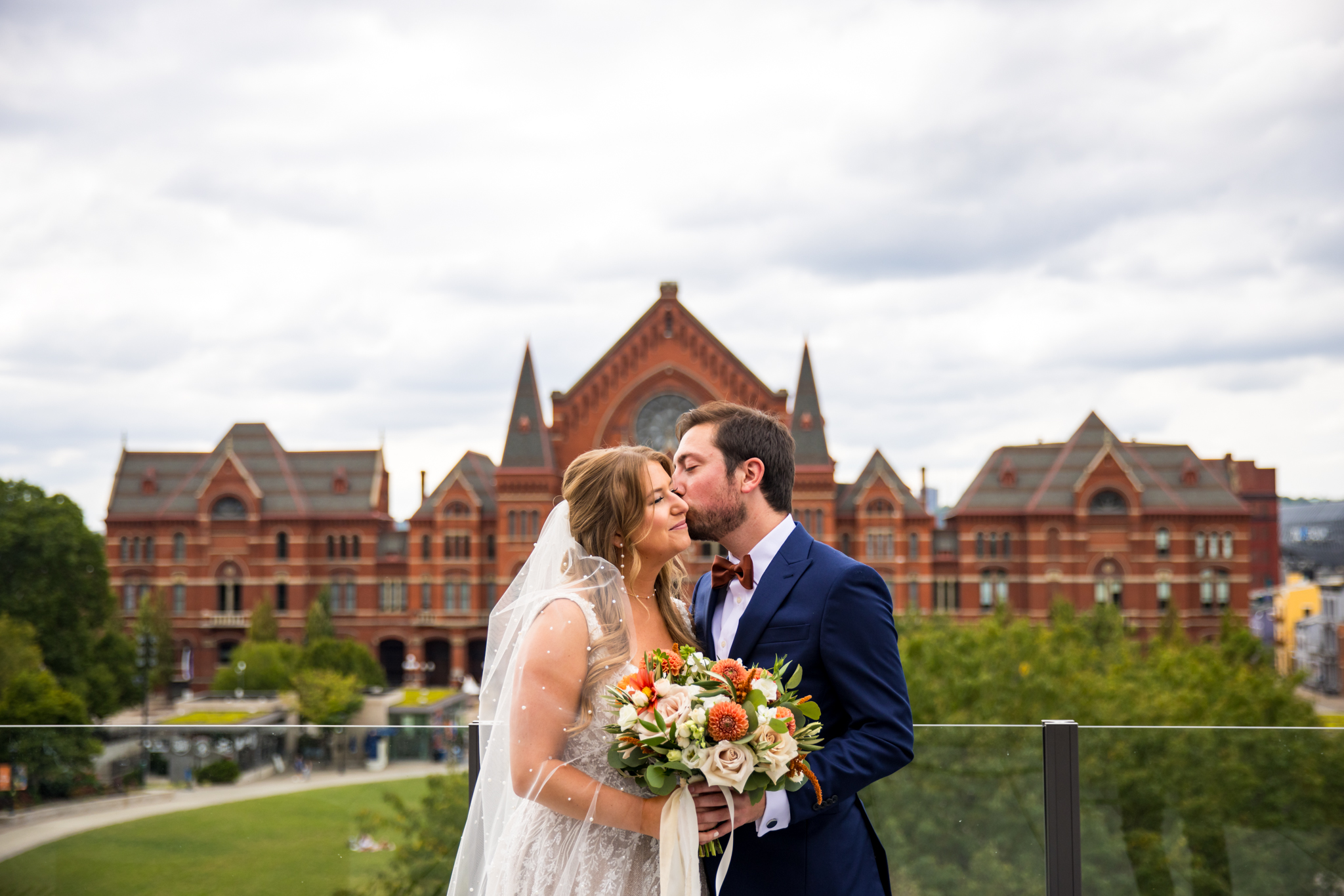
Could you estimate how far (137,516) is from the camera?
46.8 metres

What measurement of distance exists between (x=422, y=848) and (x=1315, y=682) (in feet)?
225

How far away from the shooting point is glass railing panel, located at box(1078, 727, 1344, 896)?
4.48 m

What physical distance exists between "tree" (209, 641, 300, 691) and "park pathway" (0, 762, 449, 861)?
35.6 meters

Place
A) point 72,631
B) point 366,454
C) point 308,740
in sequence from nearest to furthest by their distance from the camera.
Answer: point 308,740 → point 72,631 → point 366,454

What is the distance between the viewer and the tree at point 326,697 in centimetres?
3525

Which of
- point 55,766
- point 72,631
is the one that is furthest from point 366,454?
point 55,766

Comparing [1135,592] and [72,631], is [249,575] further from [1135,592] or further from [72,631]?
[1135,592]

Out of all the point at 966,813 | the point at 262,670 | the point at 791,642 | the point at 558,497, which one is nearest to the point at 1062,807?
the point at 966,813

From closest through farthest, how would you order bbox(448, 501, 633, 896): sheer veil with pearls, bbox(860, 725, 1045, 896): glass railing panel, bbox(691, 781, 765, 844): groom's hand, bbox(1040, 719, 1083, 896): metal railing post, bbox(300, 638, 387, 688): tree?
1. bbox(691, 781, 765, 844): groom's hand
2. bbox(448, 501, 633, 896): sheer veil with pearls
3. bbox(1040, 719, 1083, 896): metal railing post
4. bbox(860, 725, 1045, 896): glass railing panel
5. bbox(300, 638, 387, 688): tree

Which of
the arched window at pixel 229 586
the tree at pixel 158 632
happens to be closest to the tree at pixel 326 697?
the tree at pixel 158 632

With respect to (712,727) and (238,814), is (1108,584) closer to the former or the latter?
(238,814)

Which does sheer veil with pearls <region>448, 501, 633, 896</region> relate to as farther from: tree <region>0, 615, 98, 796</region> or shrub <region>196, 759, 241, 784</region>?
tree <region>0, 615, 98, 796</region>

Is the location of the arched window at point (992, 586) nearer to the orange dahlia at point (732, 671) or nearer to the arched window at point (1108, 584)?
the arched window at point (1108, 584)

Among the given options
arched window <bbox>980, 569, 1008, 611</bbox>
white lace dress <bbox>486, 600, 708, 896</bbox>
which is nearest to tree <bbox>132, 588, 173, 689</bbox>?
arched window <bbox>980, 569, 1008, 611</bbox>
